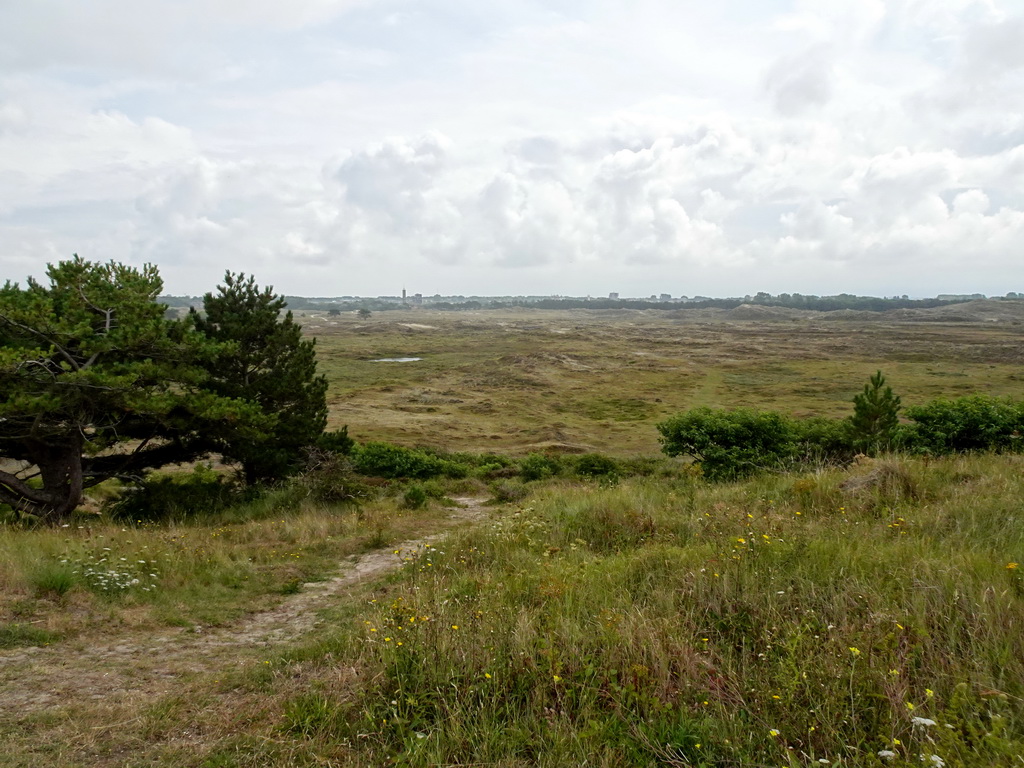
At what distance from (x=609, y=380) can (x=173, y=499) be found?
47033 mm

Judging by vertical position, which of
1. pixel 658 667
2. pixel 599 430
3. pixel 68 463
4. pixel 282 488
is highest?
pixel 658 667

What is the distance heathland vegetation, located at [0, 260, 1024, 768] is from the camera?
11.2 ft

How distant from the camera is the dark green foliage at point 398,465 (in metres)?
20.4

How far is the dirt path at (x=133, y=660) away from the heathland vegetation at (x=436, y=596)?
0.12 feet

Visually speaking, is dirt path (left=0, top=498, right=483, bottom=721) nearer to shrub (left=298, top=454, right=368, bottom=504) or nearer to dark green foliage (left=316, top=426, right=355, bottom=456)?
shrub (left=298, top=454, right=368, bottom=504)

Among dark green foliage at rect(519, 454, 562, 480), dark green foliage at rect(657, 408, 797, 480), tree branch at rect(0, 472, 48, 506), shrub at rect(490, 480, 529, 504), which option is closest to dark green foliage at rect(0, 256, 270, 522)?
tree branch at rect(0, 472, 48, 506)

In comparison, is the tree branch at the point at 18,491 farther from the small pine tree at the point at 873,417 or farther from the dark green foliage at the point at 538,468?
the small pine tree at the point at 873,417

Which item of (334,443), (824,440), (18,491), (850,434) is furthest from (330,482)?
(850,434)

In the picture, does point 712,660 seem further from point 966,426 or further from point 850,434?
point 966,426

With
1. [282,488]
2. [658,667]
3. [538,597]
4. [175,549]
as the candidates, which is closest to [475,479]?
[282,488]

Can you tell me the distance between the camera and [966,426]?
53.1 feet

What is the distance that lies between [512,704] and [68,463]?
12936mm

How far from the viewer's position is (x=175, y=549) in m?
8.48

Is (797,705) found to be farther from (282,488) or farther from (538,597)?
(282,488)
